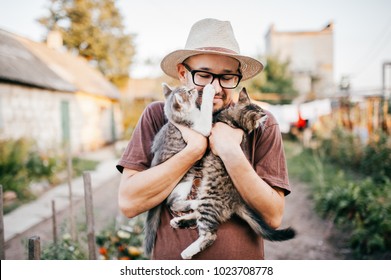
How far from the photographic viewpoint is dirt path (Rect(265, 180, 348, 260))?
3137 mm

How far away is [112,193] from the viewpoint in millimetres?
Answer: 5523

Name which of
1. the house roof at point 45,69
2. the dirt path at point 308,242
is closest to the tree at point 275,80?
the house roof at point 45,69

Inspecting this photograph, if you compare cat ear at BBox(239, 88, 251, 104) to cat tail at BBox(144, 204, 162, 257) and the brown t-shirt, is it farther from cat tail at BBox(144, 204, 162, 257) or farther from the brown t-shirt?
cat tail at BBox(144, 204, 162, 257)

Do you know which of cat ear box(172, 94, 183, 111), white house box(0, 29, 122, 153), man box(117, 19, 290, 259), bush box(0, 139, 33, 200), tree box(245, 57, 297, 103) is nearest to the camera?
man box(117, 19, 290, 259)

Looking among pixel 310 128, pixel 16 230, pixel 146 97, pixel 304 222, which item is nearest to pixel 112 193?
pixel 16 230

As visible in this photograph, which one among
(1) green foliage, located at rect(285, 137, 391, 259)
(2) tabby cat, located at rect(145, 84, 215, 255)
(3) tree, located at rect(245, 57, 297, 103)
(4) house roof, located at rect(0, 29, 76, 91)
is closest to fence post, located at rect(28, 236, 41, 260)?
(2) tabby cat, located at rect(145, 84, 215, 255)

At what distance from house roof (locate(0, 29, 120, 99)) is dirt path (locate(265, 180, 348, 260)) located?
11.7 ft

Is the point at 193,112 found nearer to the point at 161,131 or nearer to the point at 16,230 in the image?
the point at 161,131

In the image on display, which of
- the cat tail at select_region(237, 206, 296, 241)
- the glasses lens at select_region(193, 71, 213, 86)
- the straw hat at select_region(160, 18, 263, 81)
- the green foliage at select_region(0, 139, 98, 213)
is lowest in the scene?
the green foliage at select_region(0, 139, 98, 213)

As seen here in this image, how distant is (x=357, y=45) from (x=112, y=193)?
458 centimetres

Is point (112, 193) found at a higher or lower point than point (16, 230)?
lower

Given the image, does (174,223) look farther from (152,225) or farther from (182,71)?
(182,71)

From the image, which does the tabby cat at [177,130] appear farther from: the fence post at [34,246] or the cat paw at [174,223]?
the fence post at [34,246]

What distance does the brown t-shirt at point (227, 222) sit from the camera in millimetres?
1303
